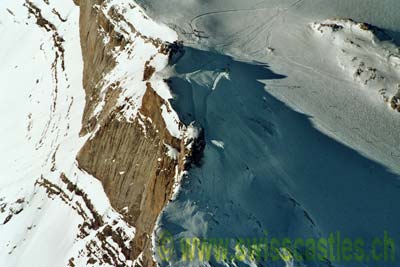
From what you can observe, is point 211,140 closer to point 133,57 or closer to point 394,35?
point 133,57

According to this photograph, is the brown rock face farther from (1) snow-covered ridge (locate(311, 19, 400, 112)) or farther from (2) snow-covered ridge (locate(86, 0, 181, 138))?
(1) snow-covered ridge (locate(311, 19, 400, 112))

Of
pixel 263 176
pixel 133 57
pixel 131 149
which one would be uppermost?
pixel 263 176

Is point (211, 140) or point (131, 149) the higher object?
point (211, 140)

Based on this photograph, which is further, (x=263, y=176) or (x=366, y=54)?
(x=366, y=54)

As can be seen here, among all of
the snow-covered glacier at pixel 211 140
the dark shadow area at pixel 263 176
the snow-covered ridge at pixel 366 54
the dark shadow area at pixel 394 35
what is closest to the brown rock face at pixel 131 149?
the snow-covered glacier at pixel 211 140

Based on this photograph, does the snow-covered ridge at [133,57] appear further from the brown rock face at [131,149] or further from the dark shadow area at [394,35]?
the dark shadow area at [394,35]

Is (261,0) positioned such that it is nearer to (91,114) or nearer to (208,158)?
(91,114)

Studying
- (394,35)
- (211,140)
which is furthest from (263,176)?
(394,35)
